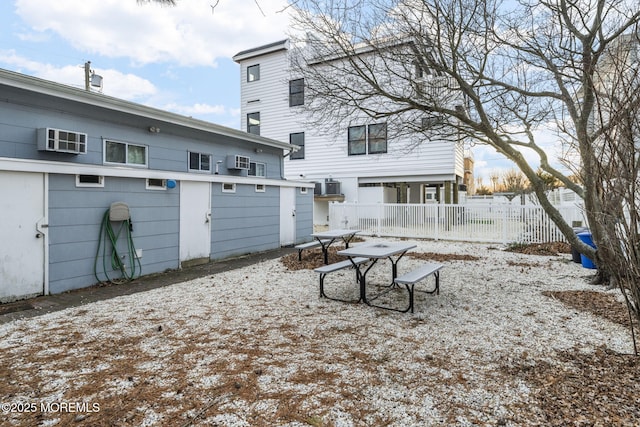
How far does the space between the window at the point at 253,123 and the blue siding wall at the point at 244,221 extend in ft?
25.3

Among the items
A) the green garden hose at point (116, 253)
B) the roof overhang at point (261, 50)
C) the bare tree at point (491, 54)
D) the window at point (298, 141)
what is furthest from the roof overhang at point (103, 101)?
the roof overhang at point (261, 50)

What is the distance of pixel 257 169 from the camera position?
427 inches

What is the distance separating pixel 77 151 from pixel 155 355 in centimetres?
439

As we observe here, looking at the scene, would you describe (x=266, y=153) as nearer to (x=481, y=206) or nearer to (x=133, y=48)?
(x=133, y=48)

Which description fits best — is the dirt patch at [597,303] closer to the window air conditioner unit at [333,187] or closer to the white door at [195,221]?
the white door at [195,221]

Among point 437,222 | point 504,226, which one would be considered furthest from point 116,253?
point 504,226

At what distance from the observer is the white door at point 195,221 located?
7648 millimetres

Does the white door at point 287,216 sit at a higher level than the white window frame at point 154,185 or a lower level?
lower

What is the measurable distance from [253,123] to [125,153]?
10.8 metres

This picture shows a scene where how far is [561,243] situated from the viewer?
9.24m

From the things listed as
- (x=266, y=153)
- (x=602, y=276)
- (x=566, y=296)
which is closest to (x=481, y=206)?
(x=602, y=276)

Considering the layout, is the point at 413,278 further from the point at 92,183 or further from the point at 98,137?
the point at 98,137

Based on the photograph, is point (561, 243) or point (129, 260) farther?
point (561, 243)

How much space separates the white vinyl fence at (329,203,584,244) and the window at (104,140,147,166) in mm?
7855
